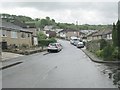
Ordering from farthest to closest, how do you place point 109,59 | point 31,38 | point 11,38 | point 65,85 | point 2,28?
point 31,38 → point 11,38 → point 2,28 → point 109,59 → point 65,85

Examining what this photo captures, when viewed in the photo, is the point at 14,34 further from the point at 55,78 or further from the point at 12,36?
the point at 55,78

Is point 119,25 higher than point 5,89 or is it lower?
higher

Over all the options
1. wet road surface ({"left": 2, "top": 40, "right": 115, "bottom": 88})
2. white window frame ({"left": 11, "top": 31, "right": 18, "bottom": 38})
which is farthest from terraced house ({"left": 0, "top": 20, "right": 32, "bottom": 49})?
wet road surface ({"left": 2, "top": 40, "right": 115, "bottom": 88})

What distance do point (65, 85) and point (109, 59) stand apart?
49.1ft

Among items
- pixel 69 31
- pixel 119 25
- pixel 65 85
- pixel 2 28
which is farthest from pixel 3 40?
pixel 69 31

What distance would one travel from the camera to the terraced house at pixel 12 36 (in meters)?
54.8

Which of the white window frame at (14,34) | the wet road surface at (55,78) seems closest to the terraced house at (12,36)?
the white window frame at (14,34)

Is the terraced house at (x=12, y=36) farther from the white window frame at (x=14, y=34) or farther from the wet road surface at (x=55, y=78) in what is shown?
the wet road surface at (x=55, y=78)

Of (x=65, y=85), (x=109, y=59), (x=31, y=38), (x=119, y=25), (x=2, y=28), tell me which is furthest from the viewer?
(x=31, y=38)

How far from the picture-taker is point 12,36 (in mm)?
59094

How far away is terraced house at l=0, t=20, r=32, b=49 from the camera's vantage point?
54769 mm

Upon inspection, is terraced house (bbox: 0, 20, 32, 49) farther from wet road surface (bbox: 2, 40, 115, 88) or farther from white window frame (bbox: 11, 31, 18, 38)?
wet road surface (bbox: 2, 40, 115, 88)

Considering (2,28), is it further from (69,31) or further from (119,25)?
(69,31)

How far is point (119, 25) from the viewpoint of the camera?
2964cm
